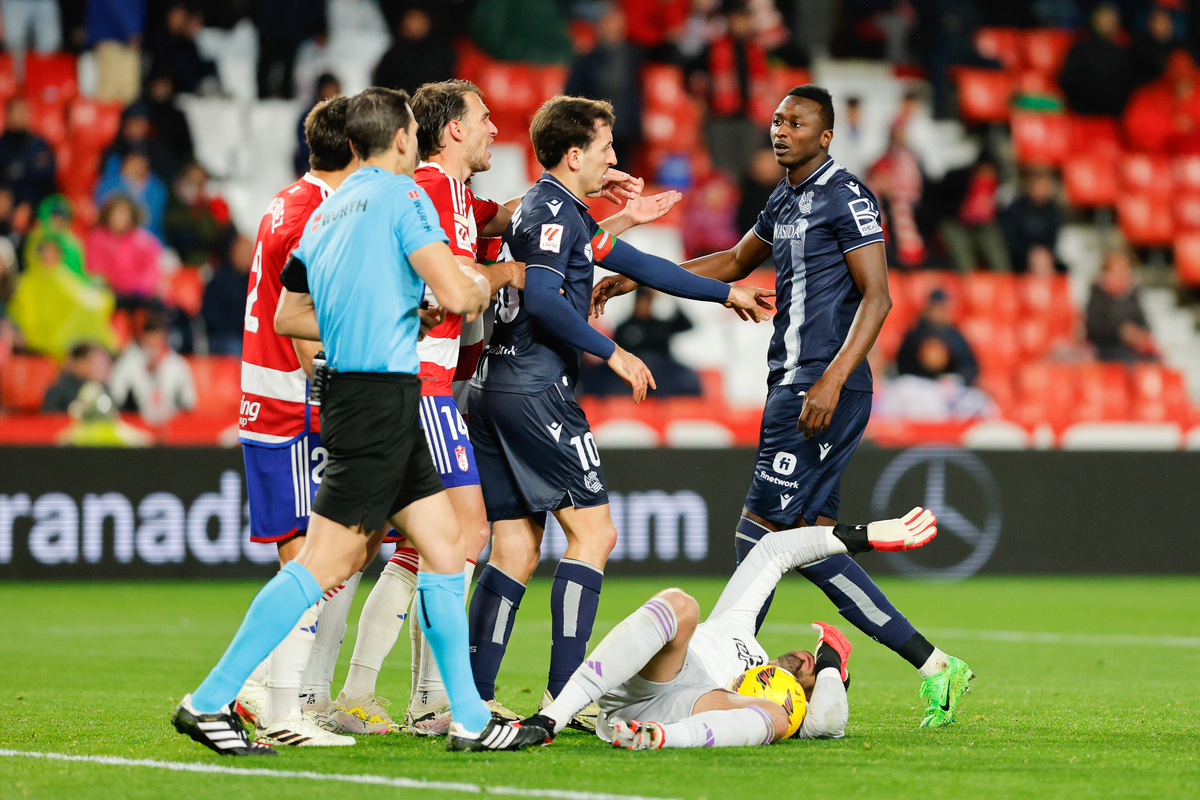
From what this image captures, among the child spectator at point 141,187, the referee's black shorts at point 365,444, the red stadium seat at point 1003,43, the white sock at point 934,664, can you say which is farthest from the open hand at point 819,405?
the red stadium seat at point 1003,43

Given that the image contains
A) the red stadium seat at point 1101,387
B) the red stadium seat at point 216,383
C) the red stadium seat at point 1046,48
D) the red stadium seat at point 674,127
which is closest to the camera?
the red stadium seat at point 216,383

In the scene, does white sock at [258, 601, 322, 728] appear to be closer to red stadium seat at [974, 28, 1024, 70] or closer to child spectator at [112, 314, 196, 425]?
child spectator at [112, 314, 196, 425]

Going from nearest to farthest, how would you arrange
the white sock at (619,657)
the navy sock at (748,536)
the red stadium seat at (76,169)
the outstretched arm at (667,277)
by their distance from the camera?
1. the white sock at (619,657)
2. the outstretched arm at (667,277)
3. the navy sock at (748,536)
4. the red stadium seat at (76,169)

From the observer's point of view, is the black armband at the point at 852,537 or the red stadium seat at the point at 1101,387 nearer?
the black armband at the point at 852,537

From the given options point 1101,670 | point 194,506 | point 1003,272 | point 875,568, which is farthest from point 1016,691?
point 1003,272

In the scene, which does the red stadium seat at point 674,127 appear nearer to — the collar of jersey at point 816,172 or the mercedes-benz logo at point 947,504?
the mercedes-benz logo at point 947,504

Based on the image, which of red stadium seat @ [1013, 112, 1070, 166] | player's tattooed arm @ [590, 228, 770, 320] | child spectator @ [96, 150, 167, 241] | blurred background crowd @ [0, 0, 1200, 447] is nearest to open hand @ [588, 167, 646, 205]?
player's tattooed arm @ [590, 228, 770, 320]

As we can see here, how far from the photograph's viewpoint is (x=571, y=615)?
5383mm

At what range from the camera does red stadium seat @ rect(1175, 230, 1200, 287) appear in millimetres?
17531

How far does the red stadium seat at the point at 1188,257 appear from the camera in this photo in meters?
17.5

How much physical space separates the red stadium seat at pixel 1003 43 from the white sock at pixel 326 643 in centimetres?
1536

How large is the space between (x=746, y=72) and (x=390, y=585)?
12528mm

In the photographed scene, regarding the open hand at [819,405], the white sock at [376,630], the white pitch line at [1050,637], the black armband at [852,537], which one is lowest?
the white pitch line at [1050,637]

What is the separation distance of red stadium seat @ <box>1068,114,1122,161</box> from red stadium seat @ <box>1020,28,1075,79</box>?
87cm
